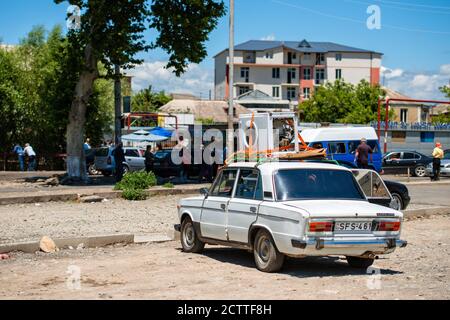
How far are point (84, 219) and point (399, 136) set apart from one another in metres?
35.2

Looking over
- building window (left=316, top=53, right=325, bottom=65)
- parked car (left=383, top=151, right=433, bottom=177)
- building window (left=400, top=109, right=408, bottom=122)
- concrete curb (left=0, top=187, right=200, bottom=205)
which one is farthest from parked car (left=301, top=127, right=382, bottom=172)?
building window (left=316, top=53, right=325, bottom=65)

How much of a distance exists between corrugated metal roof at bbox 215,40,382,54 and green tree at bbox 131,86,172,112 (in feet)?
66.0

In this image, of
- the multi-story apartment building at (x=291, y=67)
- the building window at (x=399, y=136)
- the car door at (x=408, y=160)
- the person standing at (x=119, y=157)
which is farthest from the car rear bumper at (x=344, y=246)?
the multi-story apartment building at (x=291, y=67)

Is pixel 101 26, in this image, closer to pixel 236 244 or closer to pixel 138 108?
pixel 236 244

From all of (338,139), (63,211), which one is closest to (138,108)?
(338,139)

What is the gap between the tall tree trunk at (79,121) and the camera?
3067cm

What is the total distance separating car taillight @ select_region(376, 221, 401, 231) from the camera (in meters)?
9.97

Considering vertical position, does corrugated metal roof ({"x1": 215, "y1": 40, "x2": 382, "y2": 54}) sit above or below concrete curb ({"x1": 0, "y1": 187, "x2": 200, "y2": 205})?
above

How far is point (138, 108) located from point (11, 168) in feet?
176

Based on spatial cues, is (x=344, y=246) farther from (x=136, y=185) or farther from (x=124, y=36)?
(x=124, y=36)

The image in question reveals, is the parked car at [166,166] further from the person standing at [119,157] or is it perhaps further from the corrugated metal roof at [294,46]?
the corrugated metal roof at [294,46]

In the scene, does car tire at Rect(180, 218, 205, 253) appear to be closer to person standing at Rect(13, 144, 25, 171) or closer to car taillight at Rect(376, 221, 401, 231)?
car taillight at Rect(376, 221, 401, 231)

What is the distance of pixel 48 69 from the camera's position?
4150 centimetres

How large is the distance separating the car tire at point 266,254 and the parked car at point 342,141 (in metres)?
23.8
